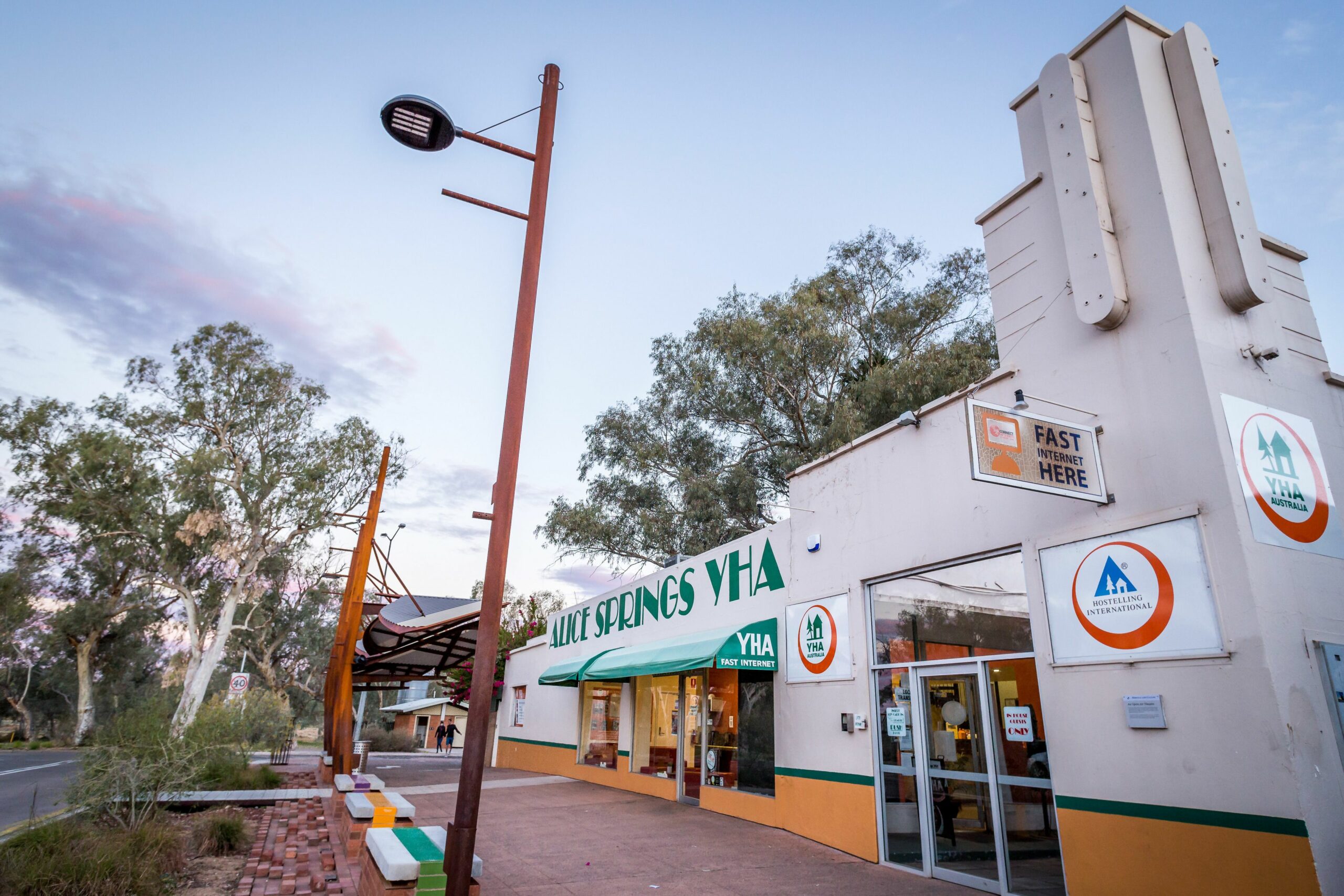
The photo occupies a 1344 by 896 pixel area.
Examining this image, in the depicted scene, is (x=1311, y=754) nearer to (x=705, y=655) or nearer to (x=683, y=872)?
→ (x=683, y=872)

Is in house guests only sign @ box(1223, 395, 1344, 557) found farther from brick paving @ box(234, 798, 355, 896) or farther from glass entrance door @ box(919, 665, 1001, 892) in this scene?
brick paving @ box(234, 798, 355, 896)

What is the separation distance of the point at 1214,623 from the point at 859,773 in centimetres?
422

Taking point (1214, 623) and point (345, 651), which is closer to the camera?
point (1214, 623)

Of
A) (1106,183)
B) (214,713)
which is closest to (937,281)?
(1106,183)

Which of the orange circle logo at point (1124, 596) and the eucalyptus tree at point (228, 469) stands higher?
the eucalyptus tree at point (228, 469)

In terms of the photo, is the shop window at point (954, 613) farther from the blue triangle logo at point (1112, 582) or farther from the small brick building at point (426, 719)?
the small brick building at point (426, 719)

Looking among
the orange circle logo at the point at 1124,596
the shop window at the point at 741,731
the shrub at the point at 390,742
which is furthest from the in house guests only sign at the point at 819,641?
the shrub at the point at 390,742

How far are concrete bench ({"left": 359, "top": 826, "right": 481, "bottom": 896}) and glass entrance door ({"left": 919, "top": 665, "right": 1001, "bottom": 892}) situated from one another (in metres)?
4.48

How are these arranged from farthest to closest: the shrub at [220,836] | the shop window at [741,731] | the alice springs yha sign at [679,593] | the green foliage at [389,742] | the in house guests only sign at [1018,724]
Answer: the green foliage at [389,742] < the alice springs yha sign at [679,593] < the shop window at [741,731] < the shrub at [220,836] < the in house guests only sign at [1018,724]

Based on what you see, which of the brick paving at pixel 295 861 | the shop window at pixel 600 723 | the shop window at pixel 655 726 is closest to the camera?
the brick paving at pixel 295 861

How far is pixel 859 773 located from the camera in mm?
8039

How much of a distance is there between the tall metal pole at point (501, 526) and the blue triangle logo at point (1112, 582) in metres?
4.67

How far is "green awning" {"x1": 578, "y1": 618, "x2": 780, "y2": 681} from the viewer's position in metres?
9.84

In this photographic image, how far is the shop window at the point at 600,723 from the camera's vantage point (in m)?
15.5
